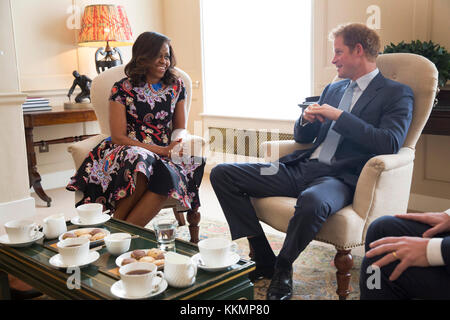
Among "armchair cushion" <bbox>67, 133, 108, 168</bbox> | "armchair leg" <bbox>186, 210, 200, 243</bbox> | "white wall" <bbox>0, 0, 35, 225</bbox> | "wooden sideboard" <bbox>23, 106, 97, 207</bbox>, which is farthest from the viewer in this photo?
"wooden sideboard" <bbox>23, 106, 97, 207</bbox>

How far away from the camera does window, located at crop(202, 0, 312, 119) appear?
3799mm

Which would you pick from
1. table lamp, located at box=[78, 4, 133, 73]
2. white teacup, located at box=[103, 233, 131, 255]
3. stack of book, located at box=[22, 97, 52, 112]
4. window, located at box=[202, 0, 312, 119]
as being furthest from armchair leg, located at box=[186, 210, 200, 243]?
table lamp, located at box=[78, 4, 133, 73]

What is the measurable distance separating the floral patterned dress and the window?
143cm

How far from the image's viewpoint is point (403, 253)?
1271mm

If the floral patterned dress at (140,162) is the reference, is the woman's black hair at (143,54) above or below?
above

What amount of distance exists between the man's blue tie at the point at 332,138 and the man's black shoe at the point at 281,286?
56 cm

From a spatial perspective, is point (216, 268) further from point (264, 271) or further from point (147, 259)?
point (264, 271)

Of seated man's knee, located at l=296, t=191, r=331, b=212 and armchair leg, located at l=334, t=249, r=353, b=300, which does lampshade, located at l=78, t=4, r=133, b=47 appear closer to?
seated man's knee, located at l=296, t=191, r=331, b=212

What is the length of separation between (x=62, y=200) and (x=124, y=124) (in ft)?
5.04

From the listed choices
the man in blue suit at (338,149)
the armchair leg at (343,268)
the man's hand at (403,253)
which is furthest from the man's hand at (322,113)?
the man's hand at (403,253)

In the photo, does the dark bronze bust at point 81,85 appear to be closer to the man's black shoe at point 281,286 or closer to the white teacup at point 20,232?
the white teacup at point 20,232

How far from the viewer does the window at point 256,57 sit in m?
3.80

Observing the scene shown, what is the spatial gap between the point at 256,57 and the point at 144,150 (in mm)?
2050

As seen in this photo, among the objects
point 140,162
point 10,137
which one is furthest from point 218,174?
point 10,137
